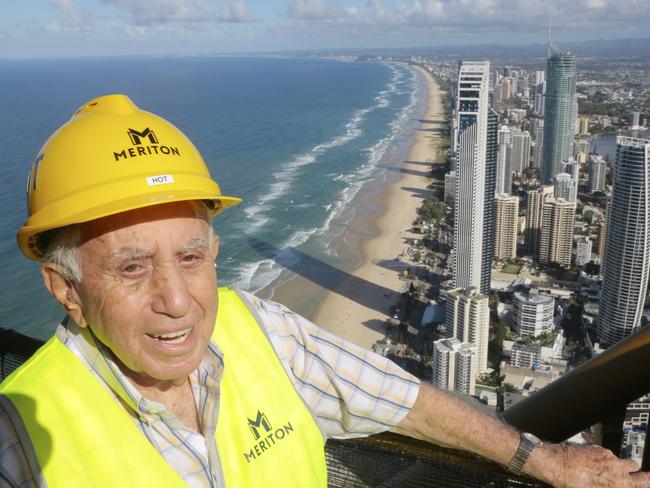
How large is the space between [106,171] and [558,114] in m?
32.1

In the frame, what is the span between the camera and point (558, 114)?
3028 cm

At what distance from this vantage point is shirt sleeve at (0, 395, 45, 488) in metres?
0.64

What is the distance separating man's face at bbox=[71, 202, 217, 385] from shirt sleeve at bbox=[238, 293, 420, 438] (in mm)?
169

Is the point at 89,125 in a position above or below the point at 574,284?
above

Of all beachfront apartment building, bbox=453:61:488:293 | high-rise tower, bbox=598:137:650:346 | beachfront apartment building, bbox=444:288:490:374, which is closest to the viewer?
beachfront apartment building, bbox=444:288:490:374

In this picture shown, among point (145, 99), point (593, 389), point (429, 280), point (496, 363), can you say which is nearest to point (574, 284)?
point (429, 280)

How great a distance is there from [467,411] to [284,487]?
30cm

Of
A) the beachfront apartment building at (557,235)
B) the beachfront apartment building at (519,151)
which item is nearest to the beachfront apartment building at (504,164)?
the beachfront apartment building at (519,151)

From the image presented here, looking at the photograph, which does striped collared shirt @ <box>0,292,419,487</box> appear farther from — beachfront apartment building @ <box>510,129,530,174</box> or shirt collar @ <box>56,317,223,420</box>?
beachfront apartment building @ <box>510,129,530,174</box>

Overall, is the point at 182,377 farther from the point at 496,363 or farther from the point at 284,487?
the point at 496,363

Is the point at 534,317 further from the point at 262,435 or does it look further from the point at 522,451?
the point at 262,435

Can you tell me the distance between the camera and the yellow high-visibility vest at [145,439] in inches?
26.4

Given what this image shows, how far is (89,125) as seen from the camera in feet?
2.52

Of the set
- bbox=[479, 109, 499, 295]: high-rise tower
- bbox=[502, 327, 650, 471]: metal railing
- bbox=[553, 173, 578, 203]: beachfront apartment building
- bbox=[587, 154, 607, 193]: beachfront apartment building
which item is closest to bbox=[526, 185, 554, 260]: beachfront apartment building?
bbox=[553, 173, 578, 203]: beachfront apartment building
